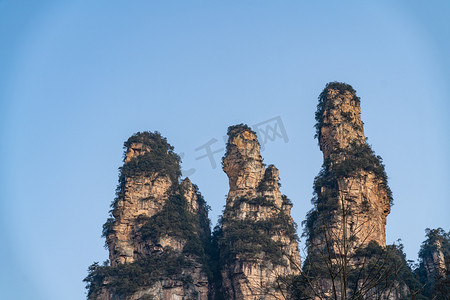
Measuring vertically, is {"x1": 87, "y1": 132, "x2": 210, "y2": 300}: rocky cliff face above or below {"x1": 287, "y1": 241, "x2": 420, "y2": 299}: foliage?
above

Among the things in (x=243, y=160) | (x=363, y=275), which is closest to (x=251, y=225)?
(x=243, y=160)

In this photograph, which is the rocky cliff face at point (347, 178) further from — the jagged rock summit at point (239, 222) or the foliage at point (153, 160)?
the foliage at point (153, 160)

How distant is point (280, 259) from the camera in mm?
55562

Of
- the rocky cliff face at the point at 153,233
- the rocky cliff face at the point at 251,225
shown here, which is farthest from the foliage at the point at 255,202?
the rocky cliff face at the point at 153,233

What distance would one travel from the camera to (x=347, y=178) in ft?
Result: 172

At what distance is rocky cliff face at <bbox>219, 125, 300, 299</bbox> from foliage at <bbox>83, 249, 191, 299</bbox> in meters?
4.99

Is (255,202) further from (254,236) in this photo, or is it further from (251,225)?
(254,236)

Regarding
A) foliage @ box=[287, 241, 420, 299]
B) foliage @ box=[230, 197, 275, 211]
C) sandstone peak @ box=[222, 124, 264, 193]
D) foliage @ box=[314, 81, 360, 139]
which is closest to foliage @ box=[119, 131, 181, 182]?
sandstone peak @ box=[222, 124, 264, 193]

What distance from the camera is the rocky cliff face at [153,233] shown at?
54250mm

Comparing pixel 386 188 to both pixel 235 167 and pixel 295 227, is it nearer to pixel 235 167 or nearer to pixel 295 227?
pixel 295 227

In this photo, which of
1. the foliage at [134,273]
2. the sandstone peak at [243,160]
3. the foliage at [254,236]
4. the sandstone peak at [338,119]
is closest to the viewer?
the foliage at [134,273]

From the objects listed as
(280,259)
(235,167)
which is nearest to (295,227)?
(280,259)

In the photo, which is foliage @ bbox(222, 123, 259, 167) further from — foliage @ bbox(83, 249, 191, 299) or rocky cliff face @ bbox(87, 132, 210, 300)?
foliage @ bbox(83, 249, 191, 299)

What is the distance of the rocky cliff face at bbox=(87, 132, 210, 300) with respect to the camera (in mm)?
54250
